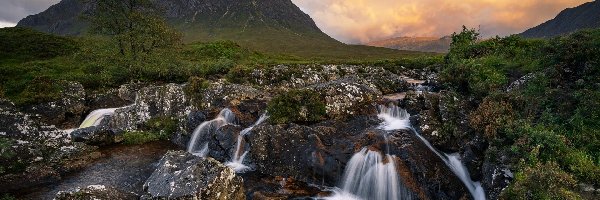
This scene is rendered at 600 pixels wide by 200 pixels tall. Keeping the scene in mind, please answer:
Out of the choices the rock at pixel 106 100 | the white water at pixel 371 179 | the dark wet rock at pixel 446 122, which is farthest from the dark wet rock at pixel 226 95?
the dark wet rock at pixel 446 122

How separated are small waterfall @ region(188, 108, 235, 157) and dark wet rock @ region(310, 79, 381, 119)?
6.37 metres

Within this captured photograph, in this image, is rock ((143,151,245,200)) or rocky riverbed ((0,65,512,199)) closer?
rock ((143,151,245,200))

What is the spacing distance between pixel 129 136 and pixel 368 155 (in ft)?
58.1

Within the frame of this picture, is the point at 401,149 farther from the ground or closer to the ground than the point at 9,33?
closer to the ground

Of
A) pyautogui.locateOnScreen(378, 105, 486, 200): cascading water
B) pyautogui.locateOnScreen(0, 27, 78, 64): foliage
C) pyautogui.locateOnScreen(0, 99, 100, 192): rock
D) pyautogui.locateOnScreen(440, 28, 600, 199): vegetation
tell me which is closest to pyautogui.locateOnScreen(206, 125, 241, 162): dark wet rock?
pyautogui.locateOnScreen(0, 99, 100, 192): rock

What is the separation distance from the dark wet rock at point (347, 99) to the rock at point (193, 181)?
887cm

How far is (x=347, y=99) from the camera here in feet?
72.8

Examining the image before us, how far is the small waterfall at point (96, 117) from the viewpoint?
92.9ft

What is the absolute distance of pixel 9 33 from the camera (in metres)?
62.0

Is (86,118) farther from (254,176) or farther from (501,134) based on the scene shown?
(501,134)

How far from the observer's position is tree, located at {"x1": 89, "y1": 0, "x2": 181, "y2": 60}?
3575 centimetres

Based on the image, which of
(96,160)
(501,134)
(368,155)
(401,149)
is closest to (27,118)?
(96,160)

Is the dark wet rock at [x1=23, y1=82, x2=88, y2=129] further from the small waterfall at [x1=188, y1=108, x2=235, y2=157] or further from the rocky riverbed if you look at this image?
the small waterfall at [x1=188, y1=108, x2=235, y2=157]

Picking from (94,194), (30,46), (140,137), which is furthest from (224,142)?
(30,46)
